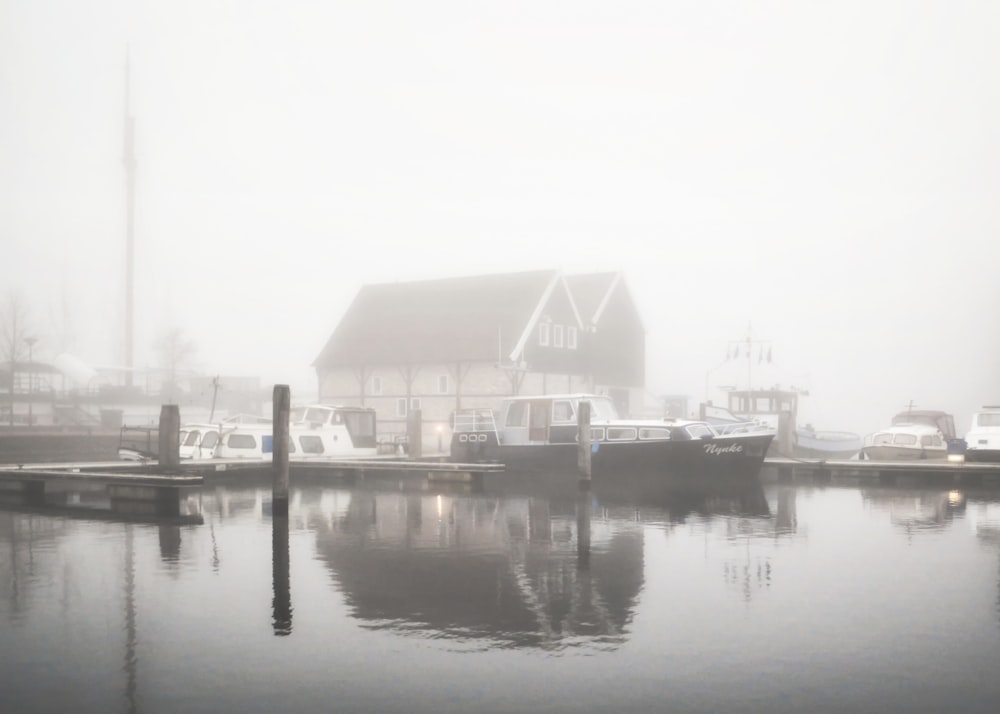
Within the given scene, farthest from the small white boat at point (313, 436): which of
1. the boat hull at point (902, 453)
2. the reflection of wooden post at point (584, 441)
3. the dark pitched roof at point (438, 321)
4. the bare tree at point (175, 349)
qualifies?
the bare tree at point (175, 349)

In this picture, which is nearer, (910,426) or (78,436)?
(910,426)

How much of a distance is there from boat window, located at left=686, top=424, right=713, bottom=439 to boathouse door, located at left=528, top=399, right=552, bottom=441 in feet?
15.9

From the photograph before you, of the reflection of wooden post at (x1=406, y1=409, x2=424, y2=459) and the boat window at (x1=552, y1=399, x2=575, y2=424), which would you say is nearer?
the boat window at (x1=552, y1=399, x2=575, y2=424)

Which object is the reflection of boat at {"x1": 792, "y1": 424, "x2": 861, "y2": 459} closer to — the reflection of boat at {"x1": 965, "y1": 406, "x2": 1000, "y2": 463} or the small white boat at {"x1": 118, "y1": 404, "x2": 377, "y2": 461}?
the reflection of boat at {"x1": 965, "y1": 406, "x2": 1000, "y2": 463}

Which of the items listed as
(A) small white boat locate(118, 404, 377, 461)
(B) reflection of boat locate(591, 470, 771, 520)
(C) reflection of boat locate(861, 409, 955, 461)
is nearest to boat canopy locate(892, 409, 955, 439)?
(C) reflection of boat locate(861, 409, 955, 461)

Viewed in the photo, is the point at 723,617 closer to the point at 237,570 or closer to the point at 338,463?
the point at 237,570

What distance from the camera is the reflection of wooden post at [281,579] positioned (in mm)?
11141

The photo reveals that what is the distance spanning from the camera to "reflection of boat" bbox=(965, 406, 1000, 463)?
100ft

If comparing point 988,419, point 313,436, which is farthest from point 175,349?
point 988,419

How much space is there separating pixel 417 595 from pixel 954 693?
21.0 feet

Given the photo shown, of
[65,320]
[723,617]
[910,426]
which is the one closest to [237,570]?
[723,617]

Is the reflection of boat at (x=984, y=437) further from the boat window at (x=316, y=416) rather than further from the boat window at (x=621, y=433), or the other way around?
the boat window at (x=316, y=416)

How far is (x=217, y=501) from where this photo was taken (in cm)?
2486

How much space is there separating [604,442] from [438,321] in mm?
23736
